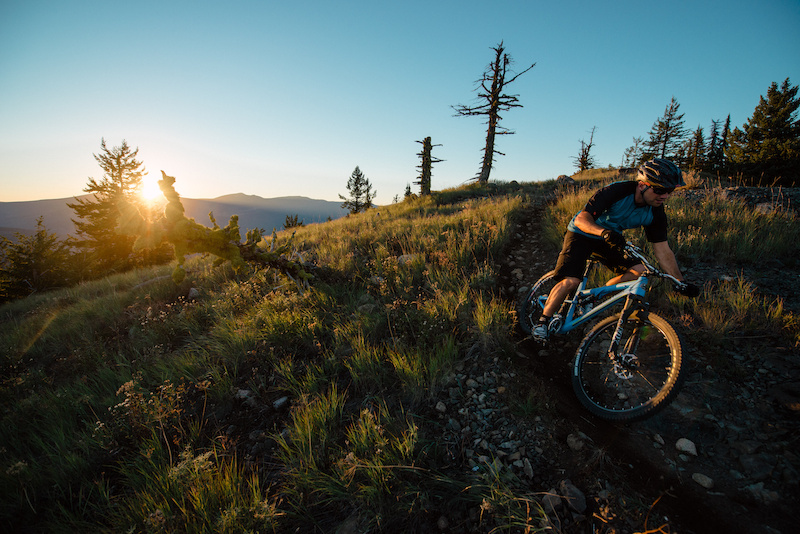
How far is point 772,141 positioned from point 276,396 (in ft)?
155

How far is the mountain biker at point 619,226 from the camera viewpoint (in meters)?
3.20

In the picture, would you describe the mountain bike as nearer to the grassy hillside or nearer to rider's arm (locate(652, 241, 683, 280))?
rider's arm (locate(652, 241, 683, 280))

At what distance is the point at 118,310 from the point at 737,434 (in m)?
10.7

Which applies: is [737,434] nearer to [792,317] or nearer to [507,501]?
[792,317]

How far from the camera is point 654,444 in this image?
103 inches

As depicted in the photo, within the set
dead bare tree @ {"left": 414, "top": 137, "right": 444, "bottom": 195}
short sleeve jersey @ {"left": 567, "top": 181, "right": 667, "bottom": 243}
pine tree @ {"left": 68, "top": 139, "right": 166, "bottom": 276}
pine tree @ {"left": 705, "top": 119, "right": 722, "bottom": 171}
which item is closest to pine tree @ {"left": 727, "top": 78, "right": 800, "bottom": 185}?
pine tree @ {"left": 705, "top": 119, "right": 722, "bottom": 171}

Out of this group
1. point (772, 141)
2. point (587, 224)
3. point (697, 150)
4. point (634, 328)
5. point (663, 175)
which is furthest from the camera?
point (697, 150)

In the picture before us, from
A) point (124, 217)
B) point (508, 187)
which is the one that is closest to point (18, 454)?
point (124, 217)

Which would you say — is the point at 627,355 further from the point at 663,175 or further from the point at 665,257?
the point at 663,175

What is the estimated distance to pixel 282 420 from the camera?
125 inches

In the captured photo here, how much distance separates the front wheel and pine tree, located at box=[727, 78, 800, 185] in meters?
39.2

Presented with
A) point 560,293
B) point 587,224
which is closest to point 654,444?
point 560,293

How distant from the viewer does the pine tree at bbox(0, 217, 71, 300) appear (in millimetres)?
17094

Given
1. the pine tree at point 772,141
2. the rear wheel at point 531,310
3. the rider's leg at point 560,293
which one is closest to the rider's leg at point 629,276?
the rider's leg at point 560,293
